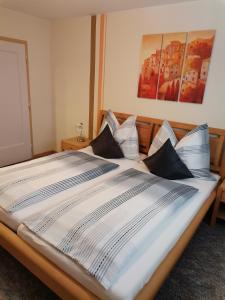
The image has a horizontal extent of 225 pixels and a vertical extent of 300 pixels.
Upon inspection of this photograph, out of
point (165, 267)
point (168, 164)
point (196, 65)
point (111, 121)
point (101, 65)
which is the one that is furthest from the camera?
point (101, 65)

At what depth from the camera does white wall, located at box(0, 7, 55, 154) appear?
3361 mm

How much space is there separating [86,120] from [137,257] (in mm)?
2793

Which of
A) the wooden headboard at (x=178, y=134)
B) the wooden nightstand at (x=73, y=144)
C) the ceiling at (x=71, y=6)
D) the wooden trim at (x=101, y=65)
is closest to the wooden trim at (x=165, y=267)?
the wooden headboard at (x=178, y=134)

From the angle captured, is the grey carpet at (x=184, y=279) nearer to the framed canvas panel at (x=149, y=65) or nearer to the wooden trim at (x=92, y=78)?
the framed canvas panel at (x=149, y=65)

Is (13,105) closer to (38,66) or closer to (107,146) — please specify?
(38,66)

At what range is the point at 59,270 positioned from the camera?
1342 millimetres

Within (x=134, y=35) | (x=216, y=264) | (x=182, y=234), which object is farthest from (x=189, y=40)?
(x=216, y=264)

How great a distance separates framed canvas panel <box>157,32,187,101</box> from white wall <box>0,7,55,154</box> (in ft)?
7.23

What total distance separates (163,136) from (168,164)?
16.8 inches

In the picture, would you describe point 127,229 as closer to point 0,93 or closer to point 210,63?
point 210,63

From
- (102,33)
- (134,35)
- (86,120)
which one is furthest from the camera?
(86,120)

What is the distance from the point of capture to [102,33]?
10.6 feet

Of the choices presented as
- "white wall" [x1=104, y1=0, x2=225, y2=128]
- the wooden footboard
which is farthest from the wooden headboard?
the wooden footboard

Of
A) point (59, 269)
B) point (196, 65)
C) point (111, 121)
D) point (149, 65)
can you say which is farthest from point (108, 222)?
point (149, 65)
